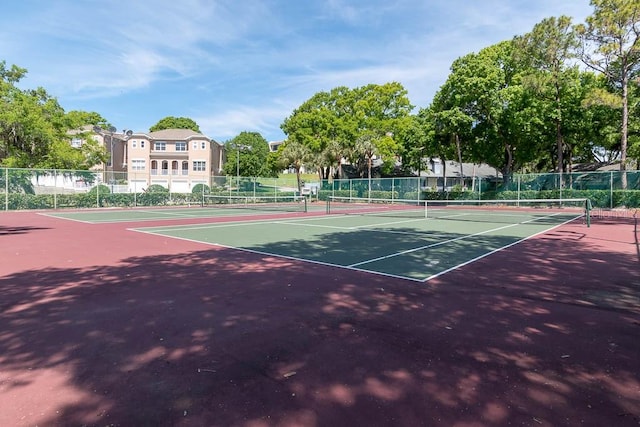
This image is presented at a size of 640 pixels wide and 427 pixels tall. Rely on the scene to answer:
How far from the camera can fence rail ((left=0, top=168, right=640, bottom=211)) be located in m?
27.6

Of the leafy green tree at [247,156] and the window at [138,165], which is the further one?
the leafy green tree at [247,156]

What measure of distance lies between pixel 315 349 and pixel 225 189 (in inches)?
1456

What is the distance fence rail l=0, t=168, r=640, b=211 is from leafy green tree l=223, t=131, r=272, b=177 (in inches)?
1054

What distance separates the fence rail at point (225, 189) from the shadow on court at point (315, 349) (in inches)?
998

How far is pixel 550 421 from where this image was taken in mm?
2838

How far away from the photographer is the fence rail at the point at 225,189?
90.7 ft

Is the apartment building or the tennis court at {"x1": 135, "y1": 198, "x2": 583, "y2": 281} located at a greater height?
the apartment building

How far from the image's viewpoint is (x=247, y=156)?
7256cm

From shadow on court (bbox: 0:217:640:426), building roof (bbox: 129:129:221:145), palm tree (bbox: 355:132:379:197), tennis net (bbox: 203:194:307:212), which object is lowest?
shadow on court (bbox: 0:217:640:426)

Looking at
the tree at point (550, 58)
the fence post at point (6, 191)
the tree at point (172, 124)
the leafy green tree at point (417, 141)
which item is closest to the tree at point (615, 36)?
the tree at point (550, 58)

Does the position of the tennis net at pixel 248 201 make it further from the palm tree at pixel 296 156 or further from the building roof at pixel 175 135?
the building roof at pixel 175 135

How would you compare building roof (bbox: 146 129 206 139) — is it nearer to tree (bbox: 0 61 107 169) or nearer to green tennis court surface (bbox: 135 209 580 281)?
tree (bbox: 0 61 107 169)

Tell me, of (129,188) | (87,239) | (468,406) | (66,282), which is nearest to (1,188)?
(129,188)

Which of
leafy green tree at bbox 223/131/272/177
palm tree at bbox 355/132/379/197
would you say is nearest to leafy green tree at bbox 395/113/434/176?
palm tree at bbox 355/132/379/197
